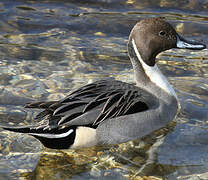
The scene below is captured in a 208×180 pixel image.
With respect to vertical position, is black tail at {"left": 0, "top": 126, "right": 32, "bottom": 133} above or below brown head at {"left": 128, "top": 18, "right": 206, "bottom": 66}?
below

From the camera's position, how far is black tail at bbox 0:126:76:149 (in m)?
4.78

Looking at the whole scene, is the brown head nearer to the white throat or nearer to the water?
the white throat

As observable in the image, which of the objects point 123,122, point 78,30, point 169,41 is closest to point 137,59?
point 169,41

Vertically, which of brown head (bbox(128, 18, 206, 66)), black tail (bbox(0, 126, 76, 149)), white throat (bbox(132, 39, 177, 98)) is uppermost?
brown head (bbox(128, 18, 206, 66))

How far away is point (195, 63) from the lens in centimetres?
732

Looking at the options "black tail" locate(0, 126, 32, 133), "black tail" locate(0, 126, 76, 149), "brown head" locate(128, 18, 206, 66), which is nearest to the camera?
"black tail" locate(0, 126, 32, 133)

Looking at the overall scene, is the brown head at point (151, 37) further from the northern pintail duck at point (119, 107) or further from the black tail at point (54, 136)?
the black tail at point (54, 136)

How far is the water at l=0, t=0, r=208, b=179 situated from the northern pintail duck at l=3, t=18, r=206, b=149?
0.22 meters

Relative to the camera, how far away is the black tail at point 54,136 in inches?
188

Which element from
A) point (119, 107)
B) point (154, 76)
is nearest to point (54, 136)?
point (119, 107)

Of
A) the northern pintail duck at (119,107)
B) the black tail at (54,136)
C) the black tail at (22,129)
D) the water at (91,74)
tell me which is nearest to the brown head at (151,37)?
the northern pintail duck at (119,107)

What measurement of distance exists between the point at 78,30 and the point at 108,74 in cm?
204

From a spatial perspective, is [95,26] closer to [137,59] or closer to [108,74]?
[108,74]

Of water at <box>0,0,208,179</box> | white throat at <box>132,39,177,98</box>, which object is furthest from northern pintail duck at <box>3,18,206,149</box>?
water at <box>0,0,208,179</box>
